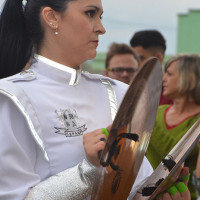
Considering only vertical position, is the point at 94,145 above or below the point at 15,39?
below

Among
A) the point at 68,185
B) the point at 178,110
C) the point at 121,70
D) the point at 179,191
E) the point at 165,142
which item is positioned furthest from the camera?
the point at 121,70

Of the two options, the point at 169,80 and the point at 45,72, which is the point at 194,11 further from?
the point at 45,72

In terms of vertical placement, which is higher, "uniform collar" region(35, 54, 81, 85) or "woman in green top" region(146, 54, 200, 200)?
"uniform collar" region(35, 54, 81, 85)

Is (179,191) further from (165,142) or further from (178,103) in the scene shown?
(178,103)

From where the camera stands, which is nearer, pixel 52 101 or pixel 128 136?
pixel 128 136


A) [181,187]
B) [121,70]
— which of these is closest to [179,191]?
[181,187]

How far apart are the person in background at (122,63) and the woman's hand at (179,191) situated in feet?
7.56

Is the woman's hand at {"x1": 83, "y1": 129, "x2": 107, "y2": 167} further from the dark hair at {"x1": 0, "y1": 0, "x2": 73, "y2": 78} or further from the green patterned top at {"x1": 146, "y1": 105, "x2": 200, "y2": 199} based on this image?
the green patterned top at {"x1": 146, "y1": 105, "x2": 200, "y2": 199}

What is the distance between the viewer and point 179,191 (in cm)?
156

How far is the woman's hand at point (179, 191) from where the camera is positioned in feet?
4.98

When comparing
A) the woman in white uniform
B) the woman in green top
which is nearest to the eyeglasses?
the woman in green top

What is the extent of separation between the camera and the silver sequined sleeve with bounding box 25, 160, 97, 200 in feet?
4.70

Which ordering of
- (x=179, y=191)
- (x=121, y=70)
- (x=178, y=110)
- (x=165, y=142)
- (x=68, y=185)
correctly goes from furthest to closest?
(x=121, y=70) → (x=178, y=110) → (x=165, y=142) → (x=179, y=191) → (x=68, y=185)

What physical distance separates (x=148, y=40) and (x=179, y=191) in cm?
298
